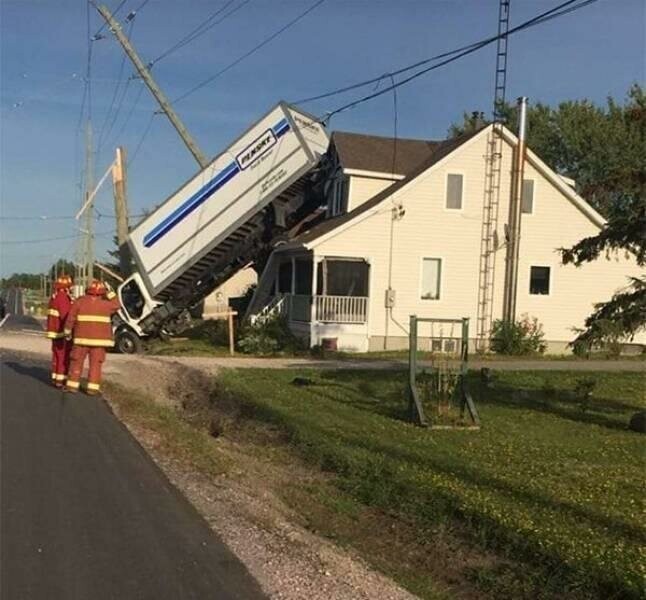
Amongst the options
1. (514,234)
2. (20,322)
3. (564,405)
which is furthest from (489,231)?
(20,322)

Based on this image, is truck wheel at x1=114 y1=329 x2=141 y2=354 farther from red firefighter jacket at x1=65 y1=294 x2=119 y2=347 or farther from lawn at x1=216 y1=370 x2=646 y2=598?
red firefighter jacket at x1=65 y1=294 x2=119 y2=347

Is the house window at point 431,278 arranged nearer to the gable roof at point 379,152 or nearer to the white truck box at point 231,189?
the gable roof at point 379,152

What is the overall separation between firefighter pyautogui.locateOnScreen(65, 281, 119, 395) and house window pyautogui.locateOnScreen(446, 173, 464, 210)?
16386 mm

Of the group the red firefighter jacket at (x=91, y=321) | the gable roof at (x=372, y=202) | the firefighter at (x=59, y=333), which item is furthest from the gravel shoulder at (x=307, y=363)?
the gable roof at (x=372, y=202)

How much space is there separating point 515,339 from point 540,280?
2834 mm

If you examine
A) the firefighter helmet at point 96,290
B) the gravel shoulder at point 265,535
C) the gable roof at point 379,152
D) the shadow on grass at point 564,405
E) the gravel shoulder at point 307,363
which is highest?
the gable roof at point 379,152

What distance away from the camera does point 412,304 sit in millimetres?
26516

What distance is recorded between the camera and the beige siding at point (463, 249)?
2608cm

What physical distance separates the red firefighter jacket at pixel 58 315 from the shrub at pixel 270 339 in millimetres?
10146

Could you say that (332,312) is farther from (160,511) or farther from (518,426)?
(160,511)

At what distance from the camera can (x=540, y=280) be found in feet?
90.5

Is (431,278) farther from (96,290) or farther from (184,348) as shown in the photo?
(96,290)

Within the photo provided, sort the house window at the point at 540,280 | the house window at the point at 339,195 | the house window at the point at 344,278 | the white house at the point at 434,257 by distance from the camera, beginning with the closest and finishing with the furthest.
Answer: the white house at the point at 434,257
the house window at the point at 344,278
the house window at the point at 540,280
the house window at the point at 339,195

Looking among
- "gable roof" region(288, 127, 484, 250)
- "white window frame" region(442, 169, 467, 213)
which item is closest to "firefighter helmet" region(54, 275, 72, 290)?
"gable roof" region(288, 127, 484, 250)
